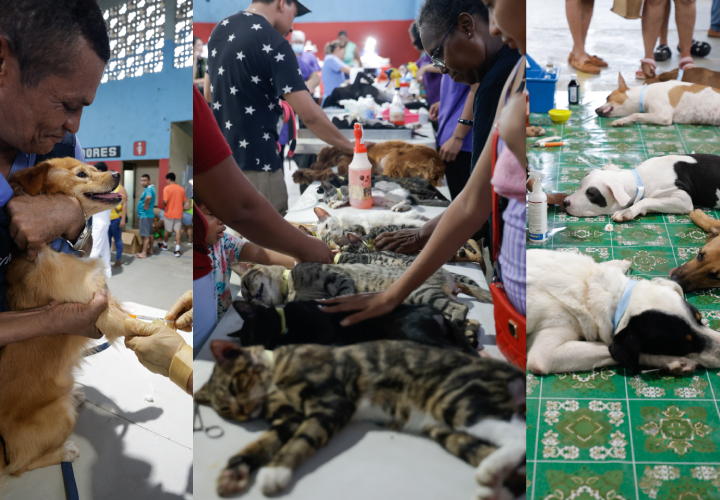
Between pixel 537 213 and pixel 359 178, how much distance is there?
302cm

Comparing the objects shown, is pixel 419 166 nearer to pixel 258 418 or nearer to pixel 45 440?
pixel 258 418

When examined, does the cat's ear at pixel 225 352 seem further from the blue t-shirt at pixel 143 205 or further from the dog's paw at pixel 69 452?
the dog's paw at pixel 69 452

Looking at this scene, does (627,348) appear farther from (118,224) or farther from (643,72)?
(643,72)

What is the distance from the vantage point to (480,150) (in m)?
0.90

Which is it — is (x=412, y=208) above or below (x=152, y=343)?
above

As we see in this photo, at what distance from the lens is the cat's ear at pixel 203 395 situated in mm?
885

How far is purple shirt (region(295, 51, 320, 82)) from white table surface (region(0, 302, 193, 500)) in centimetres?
114

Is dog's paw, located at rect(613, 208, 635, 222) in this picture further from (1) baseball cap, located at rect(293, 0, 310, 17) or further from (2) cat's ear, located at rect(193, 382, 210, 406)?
(2) cat's ear, located at rect(193, 382, 210, 406)

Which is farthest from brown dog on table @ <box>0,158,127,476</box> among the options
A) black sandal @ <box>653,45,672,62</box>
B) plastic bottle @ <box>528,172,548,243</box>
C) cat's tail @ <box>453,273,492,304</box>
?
black sandal @ <box>653,45,672,62</box>

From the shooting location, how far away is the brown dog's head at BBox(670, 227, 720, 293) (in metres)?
3.31

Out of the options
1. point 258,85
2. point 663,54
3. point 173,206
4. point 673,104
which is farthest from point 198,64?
point 663,54

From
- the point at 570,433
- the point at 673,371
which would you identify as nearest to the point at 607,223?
the point at 673,371

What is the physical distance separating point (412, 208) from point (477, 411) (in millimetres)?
383

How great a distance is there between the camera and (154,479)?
1.95m
